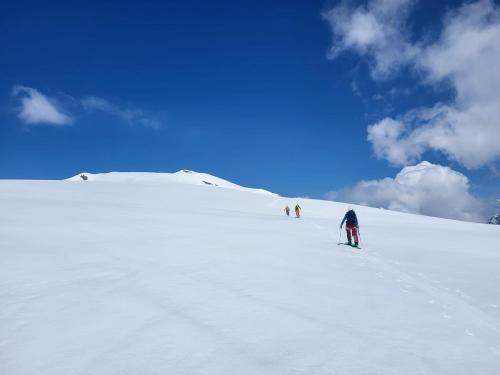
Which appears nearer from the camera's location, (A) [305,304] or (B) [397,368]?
(B) [397,368]

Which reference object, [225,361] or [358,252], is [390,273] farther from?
[225,361]

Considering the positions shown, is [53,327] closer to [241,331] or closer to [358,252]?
[241,331]

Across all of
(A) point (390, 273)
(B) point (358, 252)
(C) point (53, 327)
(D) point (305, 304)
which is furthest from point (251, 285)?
(B) point (358, 252)

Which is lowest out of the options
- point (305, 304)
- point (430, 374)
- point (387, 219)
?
point (430, 374)

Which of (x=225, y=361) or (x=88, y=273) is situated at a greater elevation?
(x=88, y=273)

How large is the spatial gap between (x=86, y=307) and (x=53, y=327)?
→ 0.87 meters

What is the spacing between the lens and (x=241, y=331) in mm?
5609

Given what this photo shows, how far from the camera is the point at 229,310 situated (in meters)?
6.54

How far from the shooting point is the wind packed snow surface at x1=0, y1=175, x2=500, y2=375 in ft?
15.5

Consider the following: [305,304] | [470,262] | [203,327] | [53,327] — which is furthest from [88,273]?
[470,262]

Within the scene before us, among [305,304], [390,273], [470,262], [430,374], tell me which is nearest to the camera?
[430,374]

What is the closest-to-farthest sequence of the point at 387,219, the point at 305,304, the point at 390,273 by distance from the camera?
1. the point at 305,304
2. the point at 390,273
3. the point at 387,219

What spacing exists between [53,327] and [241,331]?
8.81 ft

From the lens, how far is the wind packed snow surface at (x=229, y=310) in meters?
4.74
